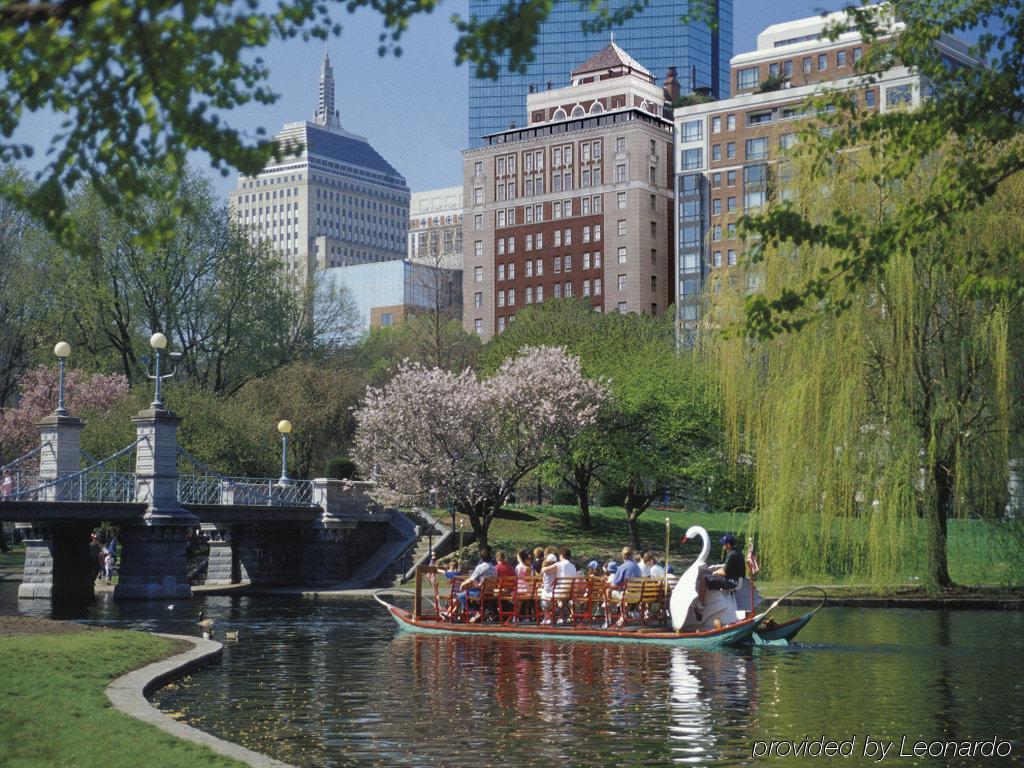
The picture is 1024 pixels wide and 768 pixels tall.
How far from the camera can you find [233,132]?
1224cm

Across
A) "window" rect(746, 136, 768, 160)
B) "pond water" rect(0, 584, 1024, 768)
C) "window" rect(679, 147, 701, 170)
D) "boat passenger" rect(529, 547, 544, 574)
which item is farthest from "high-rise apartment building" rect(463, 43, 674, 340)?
"pond water" rect(0, 584, 1024, 768)

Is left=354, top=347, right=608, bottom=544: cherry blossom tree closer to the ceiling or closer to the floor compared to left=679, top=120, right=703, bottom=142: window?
closer to the floor

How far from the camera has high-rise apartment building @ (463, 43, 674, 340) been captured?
137875 millimetres

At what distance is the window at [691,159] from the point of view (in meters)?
133

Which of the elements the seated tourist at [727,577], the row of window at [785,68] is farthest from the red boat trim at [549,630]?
the row of window at [785,68]

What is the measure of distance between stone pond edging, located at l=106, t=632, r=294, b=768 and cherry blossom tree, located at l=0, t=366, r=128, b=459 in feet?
135

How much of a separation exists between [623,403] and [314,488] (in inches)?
587

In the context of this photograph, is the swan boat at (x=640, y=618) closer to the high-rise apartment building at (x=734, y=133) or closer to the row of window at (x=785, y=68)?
the high-rise apartment building at (x=734, y=133)

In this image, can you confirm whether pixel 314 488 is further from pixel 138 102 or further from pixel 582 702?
pixel 138 102

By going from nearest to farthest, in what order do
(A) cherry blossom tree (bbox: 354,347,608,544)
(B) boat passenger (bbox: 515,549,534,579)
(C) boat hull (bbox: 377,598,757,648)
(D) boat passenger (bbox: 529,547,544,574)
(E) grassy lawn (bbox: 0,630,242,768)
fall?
1. (E) grassy lawn (bbox: 0,630,242,768)
2. (C) boat hull (bbox: 377,598,757,648)
3. (B) boat passenger (bbox: 515,549,534,579)
4. (D) boat passenger (bbox: 529,547,544,574)
5. (A) cherry blossom tree (bbox: 354,347,608,544)

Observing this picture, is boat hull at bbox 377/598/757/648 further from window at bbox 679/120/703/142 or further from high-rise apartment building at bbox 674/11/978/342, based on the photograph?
window at bbox 679/120/703/142

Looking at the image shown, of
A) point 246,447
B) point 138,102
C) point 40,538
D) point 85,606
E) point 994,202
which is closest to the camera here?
point 138,102

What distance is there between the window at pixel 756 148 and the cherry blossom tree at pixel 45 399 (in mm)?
72287

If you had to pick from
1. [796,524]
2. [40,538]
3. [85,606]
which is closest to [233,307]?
[40,538]
